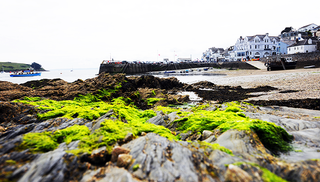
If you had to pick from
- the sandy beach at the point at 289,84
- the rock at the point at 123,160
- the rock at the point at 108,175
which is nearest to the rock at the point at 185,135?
the rock at the point at 123,160

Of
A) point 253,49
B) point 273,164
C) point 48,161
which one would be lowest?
point 273,164

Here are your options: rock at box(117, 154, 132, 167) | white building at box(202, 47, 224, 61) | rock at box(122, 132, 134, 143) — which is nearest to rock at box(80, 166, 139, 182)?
rock at box(117, 154, 132, 167)

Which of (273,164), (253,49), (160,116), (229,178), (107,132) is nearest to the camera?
(229,178)

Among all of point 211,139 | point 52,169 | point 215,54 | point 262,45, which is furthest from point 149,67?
point 52,169

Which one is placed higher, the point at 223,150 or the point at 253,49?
the point at 253,49

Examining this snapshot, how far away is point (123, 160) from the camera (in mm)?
3738

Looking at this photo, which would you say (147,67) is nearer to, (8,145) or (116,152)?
(8,145)

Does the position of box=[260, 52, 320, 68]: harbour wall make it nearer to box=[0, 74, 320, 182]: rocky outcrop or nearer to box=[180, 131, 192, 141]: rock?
box=[0, 74, 320, 182]: rocky outcrop

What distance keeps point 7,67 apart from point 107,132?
7758 inches

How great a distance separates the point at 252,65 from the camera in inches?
2148

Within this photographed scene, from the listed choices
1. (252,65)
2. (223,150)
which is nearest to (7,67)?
(252,65)

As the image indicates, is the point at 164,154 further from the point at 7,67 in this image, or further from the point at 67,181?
the point at 7,67

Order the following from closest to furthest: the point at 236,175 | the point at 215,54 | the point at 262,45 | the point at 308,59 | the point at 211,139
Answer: the point at 236,175 < the point at 211,139 < the point at 308,59 < the point at 262,45 < the point at 215,54

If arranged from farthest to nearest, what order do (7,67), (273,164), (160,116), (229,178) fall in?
1. (7,67)
2. (160,116)
3. (273,164)
4. (229,178)
